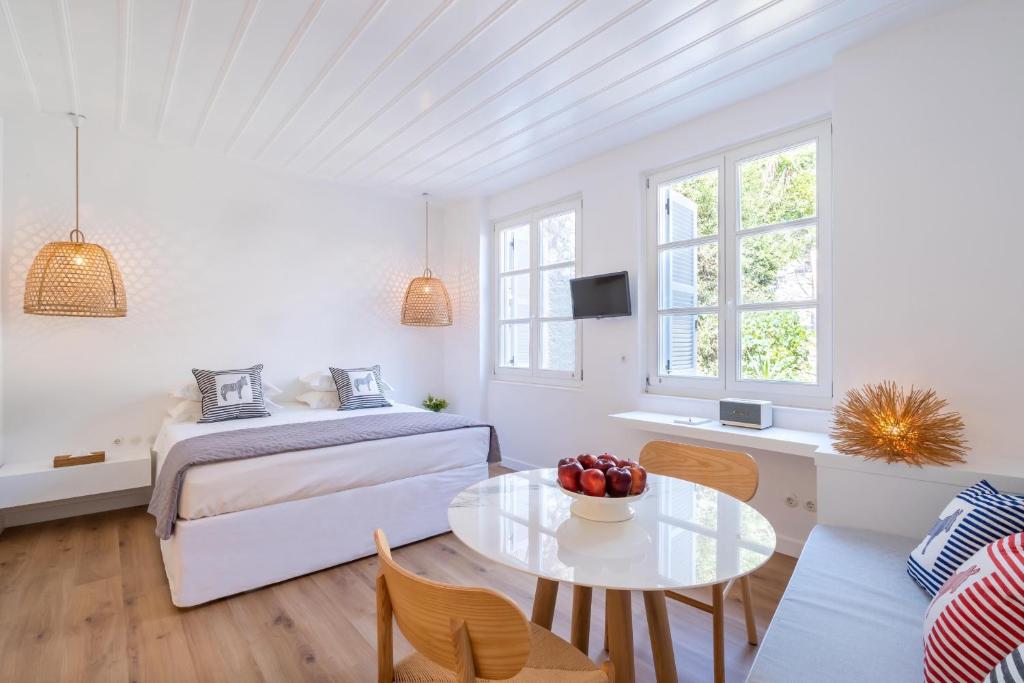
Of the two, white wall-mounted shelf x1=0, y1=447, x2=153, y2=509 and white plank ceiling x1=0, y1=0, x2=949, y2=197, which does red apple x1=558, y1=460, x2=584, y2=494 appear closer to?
white plank ceiling x1=0, y1=0, x2=949, y2=197

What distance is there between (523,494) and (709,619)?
124 centimetres

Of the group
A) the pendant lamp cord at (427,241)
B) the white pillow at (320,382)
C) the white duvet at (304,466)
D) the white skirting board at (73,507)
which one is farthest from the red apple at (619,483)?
the pendant lamp cord at (427,241)

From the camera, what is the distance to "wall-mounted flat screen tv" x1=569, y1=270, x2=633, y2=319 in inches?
139

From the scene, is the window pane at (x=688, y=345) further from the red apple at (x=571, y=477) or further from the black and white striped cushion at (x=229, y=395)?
the black and white striped cushion at (x=229, y=395)

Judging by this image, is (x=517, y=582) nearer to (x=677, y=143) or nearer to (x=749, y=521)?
(x=749, y=521)

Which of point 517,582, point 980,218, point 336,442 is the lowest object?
point 517,582

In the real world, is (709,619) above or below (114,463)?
below

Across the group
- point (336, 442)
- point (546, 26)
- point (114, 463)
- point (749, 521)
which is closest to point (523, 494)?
point (749, 521)

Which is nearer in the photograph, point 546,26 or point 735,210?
point 546,26

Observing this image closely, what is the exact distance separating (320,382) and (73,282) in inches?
68.9

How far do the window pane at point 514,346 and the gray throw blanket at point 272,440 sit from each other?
129cm

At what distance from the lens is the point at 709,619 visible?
2195 millimetres

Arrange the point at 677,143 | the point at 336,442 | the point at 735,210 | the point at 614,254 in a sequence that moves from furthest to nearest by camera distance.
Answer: the point at 614,254, the point at 677,143, the point at 735,210, the point at 336,442

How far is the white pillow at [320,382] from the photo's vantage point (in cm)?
423
